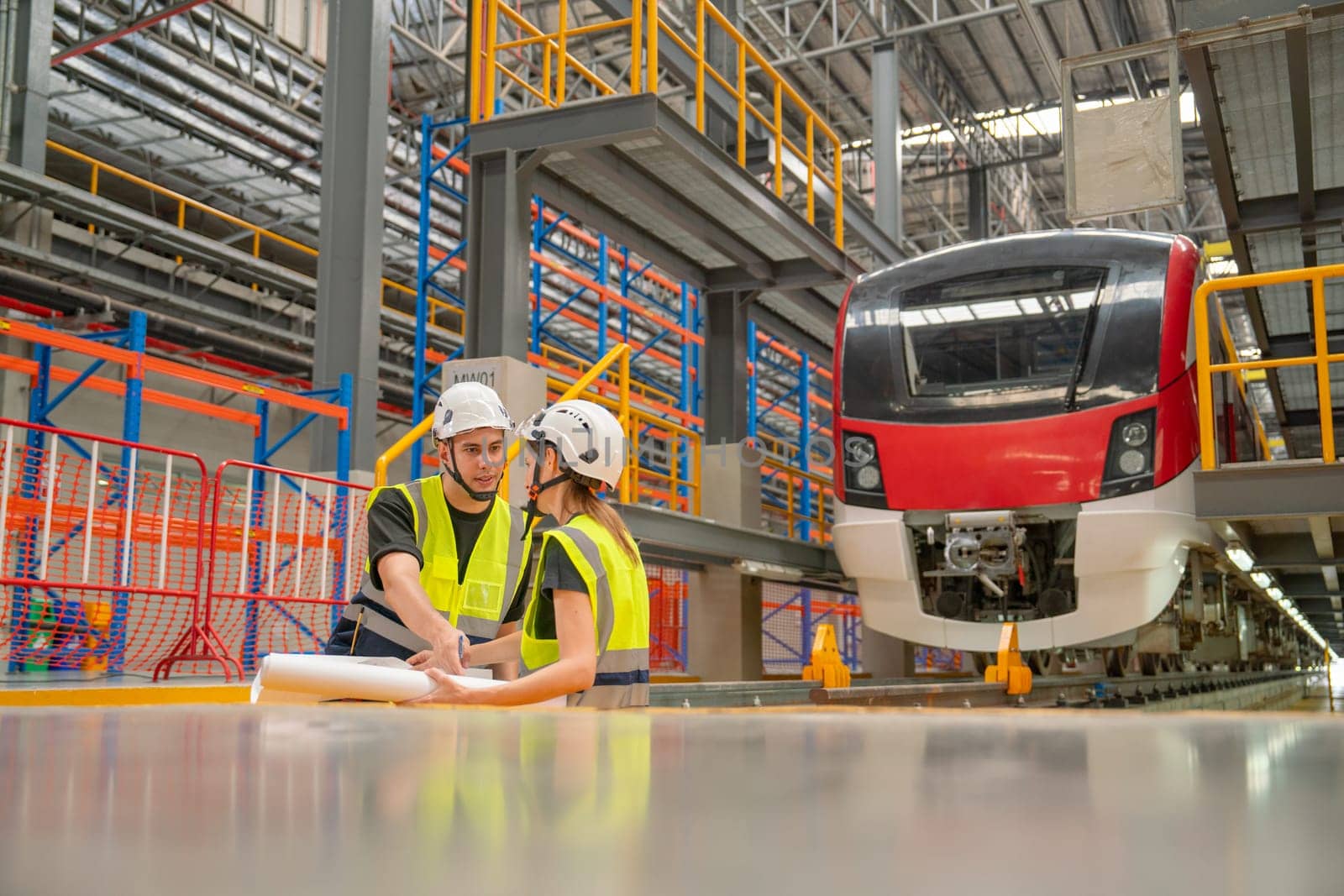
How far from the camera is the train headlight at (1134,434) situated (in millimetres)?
7426

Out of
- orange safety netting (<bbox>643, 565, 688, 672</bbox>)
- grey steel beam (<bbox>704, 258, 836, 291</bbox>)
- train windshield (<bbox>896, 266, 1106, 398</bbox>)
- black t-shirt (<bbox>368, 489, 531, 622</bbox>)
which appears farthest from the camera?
orange safety netting (<bbox>643, 565, 688, 672</bbox>)

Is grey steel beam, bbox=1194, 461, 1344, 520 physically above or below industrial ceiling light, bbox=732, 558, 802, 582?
above

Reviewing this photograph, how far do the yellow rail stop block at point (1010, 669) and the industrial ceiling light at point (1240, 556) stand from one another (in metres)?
1.73

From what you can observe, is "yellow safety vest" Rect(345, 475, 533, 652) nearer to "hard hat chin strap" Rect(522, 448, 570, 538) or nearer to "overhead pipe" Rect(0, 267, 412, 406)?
"hard hat chin strap" Rect(522, 448, 570, 538)

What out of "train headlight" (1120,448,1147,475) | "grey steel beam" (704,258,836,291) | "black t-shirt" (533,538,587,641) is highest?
"grey steel beam" (704,258,836,291)

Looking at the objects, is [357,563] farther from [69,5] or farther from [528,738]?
[69,5]

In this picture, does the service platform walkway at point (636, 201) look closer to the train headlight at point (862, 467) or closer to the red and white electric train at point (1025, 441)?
the red and white electric train at point (1025, 441)

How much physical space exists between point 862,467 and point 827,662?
153 centimetres

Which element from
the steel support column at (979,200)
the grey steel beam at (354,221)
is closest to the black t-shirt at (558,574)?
the grey steel beam at (354,221)

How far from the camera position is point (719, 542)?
10414mm

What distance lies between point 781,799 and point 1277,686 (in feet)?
62.0

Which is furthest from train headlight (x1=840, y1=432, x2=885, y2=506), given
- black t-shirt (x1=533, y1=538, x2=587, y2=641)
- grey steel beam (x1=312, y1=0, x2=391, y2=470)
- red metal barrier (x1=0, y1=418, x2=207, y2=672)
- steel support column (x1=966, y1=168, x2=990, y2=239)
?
steel support column (x1=966, y1=168, x2=990, y2=239)

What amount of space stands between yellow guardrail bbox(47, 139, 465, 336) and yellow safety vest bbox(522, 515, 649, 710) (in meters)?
11.6

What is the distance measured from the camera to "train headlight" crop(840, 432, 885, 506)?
26.9 ft
